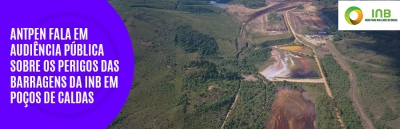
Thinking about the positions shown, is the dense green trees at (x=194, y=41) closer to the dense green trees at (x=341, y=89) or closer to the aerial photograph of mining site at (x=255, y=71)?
the aerial photograph of mining site at (x=255, y=71)

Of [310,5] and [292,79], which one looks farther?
[310,5]

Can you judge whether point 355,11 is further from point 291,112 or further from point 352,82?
point 291,112

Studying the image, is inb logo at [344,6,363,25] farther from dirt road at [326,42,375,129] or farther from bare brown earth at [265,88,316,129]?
bare brown earth at [265,88,316,129]

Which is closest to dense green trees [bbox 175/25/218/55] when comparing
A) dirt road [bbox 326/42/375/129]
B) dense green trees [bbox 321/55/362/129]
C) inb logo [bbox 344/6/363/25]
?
dense green trees [bbox 321/55/362/129]

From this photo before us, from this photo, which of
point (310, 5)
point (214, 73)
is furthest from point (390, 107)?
point (310, 5)

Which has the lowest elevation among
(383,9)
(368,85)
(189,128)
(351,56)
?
(189,128)

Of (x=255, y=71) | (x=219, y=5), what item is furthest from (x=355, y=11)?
(x=219, y=5)

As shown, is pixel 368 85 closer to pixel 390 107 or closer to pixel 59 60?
pixel 390 107
